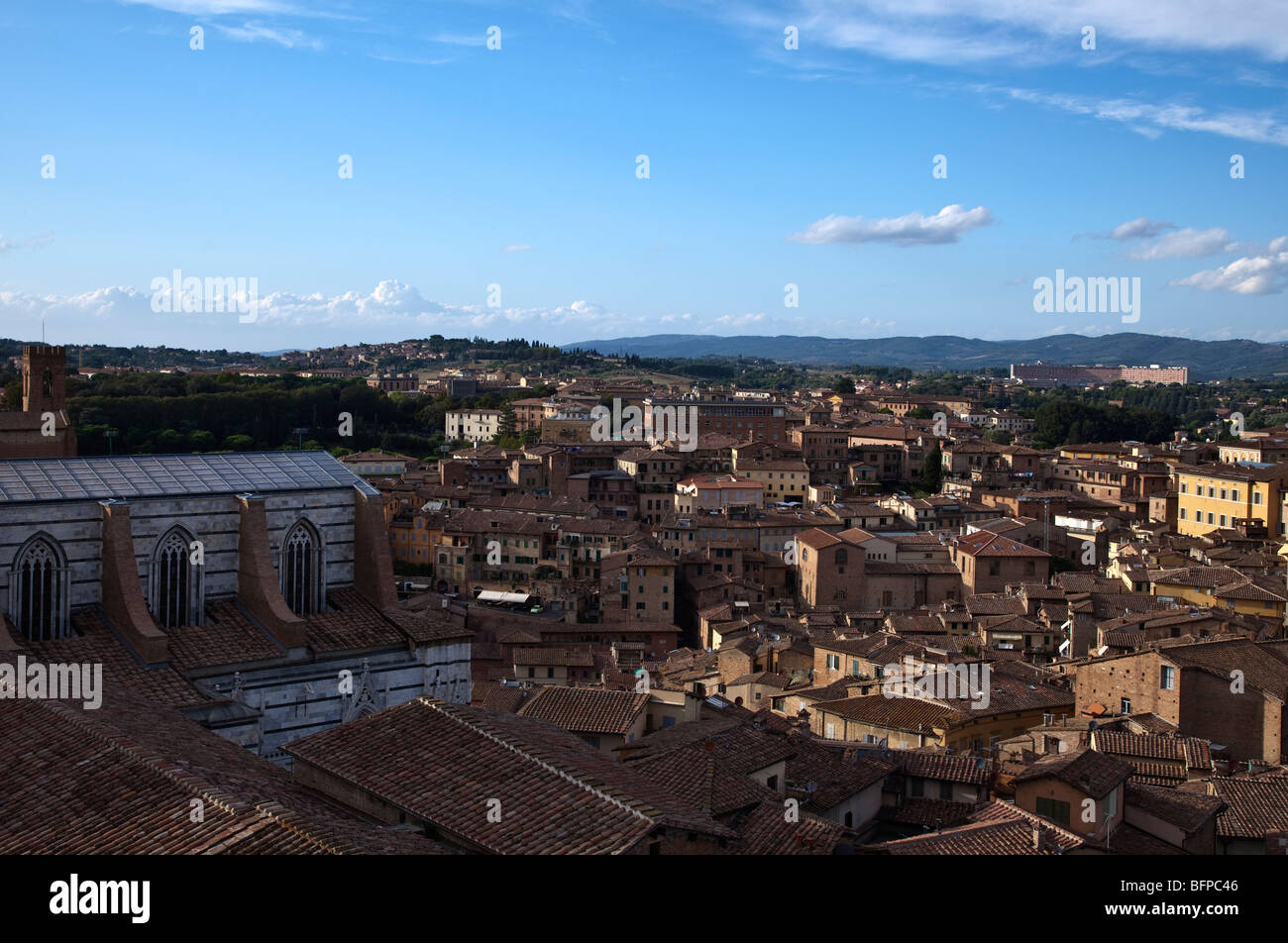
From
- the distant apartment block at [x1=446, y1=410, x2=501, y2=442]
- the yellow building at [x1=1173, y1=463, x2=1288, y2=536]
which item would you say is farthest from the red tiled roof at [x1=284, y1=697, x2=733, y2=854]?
the distant apartment block at [x1=446, y1=410, x2=501, y2=442]

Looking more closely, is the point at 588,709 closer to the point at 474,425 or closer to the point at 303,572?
the point at 303,572

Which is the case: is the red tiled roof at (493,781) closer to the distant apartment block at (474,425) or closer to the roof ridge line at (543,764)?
the roof ridge line at (543,764)

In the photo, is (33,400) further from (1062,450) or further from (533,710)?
(1062,450)

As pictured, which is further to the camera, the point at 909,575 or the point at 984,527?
the point at 984,527

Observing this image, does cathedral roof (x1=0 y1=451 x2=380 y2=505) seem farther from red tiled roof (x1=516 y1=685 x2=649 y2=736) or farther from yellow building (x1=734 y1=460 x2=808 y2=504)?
yellow building (x1=734 y1=460 x2=808 y2=504)
